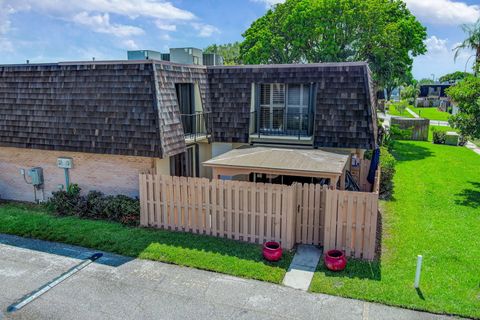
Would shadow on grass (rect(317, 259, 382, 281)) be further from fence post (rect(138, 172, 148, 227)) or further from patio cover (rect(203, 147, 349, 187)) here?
fence post (rect(138, 172, 148, 227))

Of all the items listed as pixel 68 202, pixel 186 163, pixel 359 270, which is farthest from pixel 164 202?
pixel 359 270

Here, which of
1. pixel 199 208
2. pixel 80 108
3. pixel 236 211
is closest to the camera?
pixel 236 211

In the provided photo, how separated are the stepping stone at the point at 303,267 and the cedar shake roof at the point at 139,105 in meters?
4.35

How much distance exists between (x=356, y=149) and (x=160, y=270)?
7.61 m

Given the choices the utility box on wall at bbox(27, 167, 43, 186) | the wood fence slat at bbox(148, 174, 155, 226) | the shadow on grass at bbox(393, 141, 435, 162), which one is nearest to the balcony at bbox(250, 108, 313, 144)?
the wood fence slat at bbox(148, 174, 155, 226)

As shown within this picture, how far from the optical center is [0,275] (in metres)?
8.77

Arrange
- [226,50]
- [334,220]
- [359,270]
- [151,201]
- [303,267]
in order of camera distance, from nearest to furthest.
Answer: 1. [359,270]
2. [303,267]
3. [334,220]
4. [151,201]
5. [226,50]

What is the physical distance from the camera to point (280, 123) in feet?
47.8

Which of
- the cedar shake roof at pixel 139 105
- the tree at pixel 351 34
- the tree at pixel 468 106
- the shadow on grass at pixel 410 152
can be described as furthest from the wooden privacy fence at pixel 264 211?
the tree at pixel 351 34

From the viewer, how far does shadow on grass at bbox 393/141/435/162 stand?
23134 mm

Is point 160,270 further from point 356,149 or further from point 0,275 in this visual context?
point 356,149

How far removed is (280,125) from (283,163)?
4026mm

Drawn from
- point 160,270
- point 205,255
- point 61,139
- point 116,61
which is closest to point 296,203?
point 205,255

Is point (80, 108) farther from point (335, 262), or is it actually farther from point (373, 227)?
point (373, 227)
